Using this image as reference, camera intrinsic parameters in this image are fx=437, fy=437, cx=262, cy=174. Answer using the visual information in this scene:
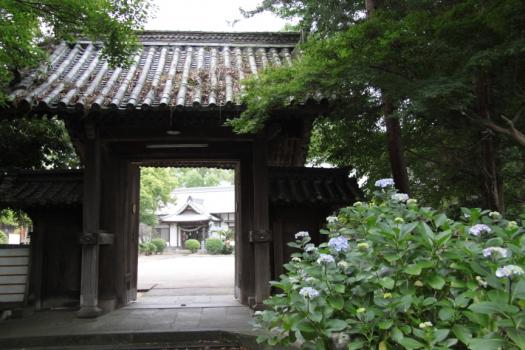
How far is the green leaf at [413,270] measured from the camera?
2424 millimetres

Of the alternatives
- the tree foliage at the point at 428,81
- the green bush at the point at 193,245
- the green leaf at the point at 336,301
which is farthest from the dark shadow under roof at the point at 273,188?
the green bush at the point at 193,245

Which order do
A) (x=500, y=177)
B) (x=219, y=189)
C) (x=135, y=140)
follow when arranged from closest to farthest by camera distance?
(x=500, y=177), (x=135, y=140), (x=219, y=189)

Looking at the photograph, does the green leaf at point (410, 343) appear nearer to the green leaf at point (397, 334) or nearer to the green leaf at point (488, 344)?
the green leaf at point (397, 334)

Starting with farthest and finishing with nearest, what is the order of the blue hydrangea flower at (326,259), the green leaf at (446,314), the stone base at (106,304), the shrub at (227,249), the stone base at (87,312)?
the shrub at (227,249)
the stone base at (106,304)
the stone base at (87,312)
the blue hydrangea flower at (326,259)
the green leaf at (446,314)

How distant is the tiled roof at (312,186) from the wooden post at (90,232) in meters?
2.86

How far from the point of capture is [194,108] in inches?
247

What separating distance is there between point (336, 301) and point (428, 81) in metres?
2.87

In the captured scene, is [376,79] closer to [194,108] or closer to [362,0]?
[194,108]

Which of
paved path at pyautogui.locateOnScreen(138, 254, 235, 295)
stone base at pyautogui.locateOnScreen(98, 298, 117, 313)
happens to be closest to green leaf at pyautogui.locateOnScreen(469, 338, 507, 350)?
stone base at pyautogui.locateOnScreen(98, 298, 117, 313)

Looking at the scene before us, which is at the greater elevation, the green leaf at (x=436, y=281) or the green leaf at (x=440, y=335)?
the green leaf at (x=436, y=281)

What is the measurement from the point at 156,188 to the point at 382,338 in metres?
31.2

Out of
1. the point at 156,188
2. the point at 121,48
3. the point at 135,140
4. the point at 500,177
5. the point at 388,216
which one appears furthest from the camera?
the point at 156,188

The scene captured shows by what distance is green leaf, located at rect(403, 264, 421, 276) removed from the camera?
2.42m

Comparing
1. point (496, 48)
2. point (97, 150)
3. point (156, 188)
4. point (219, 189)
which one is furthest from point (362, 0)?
point (219, 189)
